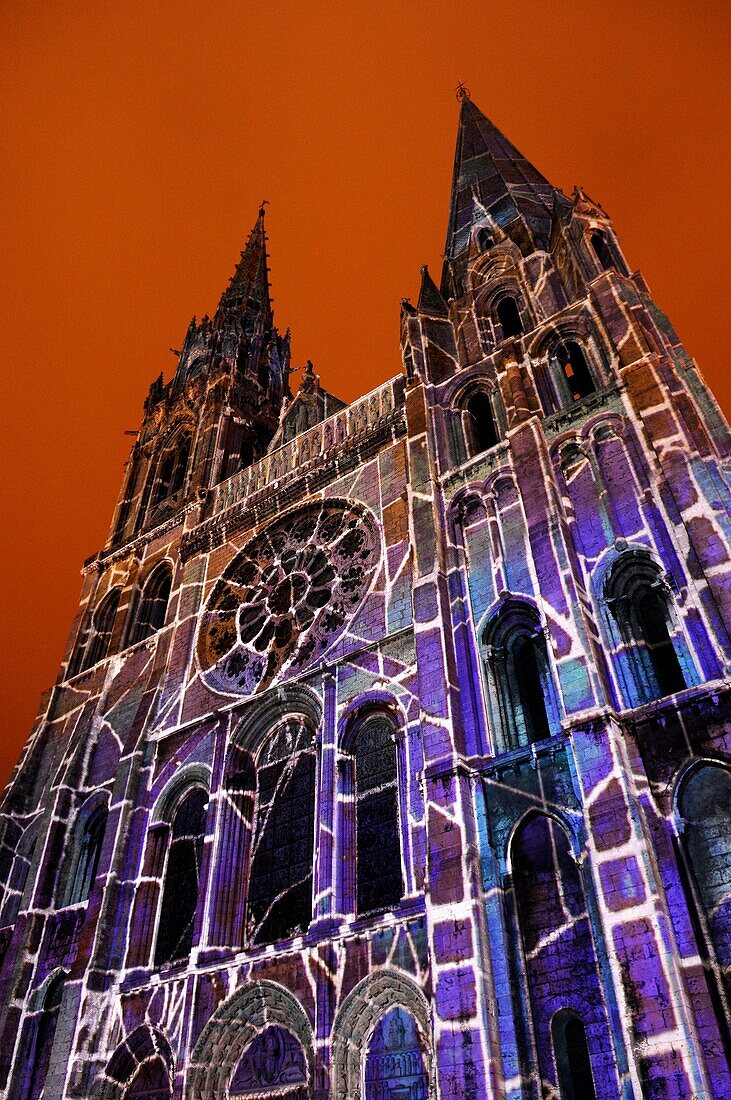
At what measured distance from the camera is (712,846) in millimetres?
10453

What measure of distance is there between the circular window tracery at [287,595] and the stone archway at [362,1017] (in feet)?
22.6

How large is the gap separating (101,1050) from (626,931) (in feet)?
35.9

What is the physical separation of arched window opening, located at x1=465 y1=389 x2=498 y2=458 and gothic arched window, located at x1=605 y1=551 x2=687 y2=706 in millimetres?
5314

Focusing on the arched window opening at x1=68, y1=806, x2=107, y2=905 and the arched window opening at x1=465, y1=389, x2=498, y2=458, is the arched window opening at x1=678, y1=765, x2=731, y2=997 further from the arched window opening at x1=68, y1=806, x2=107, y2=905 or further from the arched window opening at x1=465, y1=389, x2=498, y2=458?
the arched window opening at x1=68, y1=806, x2=107, y2=905

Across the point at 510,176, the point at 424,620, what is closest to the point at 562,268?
the point at 510,176

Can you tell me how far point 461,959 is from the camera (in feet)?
37.6

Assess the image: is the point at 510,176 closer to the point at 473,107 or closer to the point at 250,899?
the point at 473,107

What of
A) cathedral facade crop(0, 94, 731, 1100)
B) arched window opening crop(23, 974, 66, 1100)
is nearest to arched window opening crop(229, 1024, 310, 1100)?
cathedral facade crop(0, 94, 731, 1100)

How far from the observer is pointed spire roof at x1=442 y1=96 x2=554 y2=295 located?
2442 cm

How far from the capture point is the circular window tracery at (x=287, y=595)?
60.3 ft

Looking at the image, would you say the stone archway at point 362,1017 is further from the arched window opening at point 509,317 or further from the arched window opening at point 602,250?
the arched window opening at point 602,250

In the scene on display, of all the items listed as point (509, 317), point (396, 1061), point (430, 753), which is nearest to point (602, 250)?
point (509, 317)

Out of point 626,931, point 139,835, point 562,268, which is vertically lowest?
point 626,931

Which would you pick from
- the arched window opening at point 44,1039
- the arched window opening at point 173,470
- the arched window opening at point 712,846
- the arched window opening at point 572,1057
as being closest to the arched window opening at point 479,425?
the arched window opening at point 712,846
